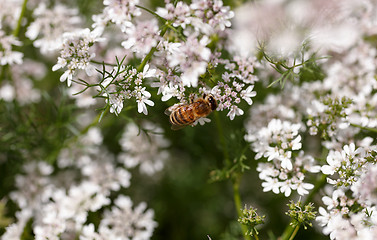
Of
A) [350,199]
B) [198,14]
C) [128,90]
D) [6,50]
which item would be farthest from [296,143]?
[6,50]

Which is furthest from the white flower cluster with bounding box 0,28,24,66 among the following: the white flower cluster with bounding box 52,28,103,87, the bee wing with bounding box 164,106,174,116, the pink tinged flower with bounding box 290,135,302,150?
the pink tinged flower with bounding box 290,135,302,150

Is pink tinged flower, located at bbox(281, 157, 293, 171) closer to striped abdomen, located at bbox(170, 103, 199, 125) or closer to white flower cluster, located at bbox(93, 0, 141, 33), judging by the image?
striped abdomen, located at bbox(170, 103, 199, 125)

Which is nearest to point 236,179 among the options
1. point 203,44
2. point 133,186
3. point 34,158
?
point 203,44

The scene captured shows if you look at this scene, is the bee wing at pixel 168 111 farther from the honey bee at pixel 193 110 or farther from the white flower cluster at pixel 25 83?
the white flower cluster at pixel 25 83

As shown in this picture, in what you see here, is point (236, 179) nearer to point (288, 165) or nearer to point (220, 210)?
point (288, 165)

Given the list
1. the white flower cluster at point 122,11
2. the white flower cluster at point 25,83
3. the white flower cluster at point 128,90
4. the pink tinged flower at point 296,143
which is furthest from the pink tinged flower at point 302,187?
the white flower cluster at point 25,83

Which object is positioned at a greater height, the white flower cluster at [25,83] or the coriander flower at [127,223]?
the white flower cluster at [25,83]
